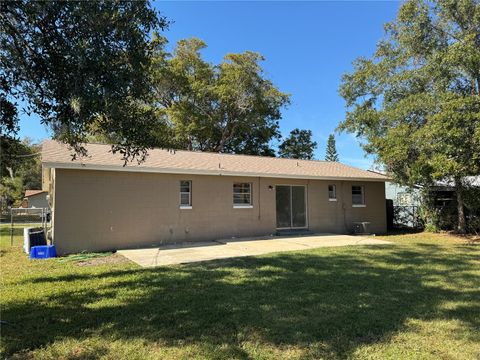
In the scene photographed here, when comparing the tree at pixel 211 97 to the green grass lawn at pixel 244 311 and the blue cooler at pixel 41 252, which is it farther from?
the green grass lawn at pixel 244 311

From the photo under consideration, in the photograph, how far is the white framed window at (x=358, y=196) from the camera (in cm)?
1977

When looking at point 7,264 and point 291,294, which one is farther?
point 7,264

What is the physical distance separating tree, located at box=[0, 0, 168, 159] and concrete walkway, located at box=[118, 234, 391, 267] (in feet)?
17.1

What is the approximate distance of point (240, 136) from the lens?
35.6m

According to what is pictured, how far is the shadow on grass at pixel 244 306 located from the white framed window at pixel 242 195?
21.6 ft

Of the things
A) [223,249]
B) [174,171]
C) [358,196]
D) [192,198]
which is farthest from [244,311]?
[358,196]

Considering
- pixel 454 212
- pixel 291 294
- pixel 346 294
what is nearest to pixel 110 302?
pixel 291 294

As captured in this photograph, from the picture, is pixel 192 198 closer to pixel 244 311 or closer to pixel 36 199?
pixel 244 311

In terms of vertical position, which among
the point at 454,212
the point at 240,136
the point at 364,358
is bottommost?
the point at 364,358

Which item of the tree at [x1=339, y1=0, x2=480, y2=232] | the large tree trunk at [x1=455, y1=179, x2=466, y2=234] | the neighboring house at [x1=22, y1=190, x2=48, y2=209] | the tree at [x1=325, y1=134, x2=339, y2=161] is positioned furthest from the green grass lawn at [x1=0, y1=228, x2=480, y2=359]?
the tree at [x1=325, y1=134, x2=339, y2=161]

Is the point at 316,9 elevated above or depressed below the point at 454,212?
above

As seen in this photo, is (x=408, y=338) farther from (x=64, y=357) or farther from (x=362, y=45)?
(x=362, y=45)

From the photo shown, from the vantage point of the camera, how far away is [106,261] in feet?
35.2

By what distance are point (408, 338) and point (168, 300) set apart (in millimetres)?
3692
